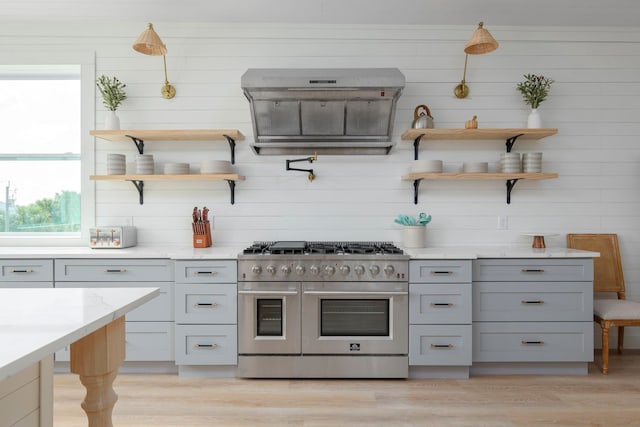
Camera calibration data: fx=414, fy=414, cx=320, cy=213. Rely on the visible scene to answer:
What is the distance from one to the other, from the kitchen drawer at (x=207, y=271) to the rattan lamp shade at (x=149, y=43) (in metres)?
1.50

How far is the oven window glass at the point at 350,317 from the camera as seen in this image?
291 centimetres

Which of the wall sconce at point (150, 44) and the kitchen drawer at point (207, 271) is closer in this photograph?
the wall sconce at point (150, 44)

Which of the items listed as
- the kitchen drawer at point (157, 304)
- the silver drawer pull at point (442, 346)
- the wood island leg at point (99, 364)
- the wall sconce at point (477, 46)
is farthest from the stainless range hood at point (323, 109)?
the wood island leg at point (99, 364)

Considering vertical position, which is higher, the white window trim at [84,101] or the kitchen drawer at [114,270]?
the white window trim at [84,101]

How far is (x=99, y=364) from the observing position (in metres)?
1.27

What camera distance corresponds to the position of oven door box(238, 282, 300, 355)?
2.89 metres

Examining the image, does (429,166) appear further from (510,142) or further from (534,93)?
(534,93)

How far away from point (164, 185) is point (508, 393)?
3058 mm

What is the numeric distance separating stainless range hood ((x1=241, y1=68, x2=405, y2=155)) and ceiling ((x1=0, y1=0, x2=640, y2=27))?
56 centimetres

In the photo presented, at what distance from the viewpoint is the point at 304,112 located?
3.25m

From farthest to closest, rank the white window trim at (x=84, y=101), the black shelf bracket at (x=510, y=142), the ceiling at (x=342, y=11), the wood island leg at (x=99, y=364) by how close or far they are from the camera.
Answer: the white window trim at (x=84, y=101) < the black shelf bracket at (x=510, y=142) < the ceiling at (x=342, y=11) < the wood island leg at (x=99, y=364)

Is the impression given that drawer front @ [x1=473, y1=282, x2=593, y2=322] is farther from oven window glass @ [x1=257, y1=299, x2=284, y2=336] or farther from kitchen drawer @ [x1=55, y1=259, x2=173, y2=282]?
kitchen drawer @ [x1=55, y1=259, x2=173, y2=282]

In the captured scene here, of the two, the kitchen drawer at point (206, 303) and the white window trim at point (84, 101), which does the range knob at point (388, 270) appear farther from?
the white window trim at point (84, 101)

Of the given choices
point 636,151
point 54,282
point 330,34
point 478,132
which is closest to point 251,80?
point 330,34
